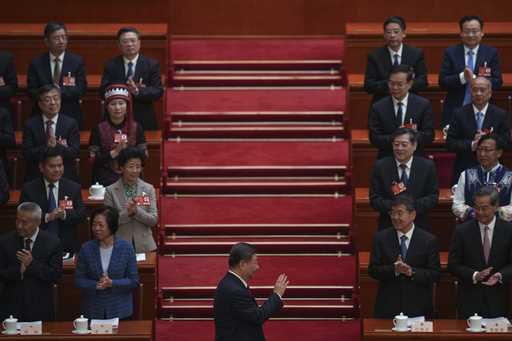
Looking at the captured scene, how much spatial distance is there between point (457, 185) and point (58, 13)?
3740mm

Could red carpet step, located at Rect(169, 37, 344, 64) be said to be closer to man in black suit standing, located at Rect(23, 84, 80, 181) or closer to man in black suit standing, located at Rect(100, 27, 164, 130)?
man in black suit standing, located at Rect(100, 27, 164, 130)

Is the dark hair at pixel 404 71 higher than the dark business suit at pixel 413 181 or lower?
higher

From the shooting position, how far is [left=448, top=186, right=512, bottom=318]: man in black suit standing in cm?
810

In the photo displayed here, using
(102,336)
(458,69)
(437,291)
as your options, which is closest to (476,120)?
(458,69)

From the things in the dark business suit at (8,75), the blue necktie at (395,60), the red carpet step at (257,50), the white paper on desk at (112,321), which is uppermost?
the red carpet step at (257,50)

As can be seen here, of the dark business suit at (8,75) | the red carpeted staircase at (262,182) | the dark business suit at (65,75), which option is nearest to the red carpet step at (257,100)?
the red carpeted staircase at (262,182)

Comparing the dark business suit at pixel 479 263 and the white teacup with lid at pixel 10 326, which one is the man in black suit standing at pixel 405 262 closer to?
the dark business suit at pixel 479 263

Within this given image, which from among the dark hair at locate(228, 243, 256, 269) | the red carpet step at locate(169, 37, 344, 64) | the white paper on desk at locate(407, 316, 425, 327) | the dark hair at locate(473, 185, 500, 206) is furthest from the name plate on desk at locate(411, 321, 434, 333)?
the red carpet step at locate(169, 37, 344, 64)

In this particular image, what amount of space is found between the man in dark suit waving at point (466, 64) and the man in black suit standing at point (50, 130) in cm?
236

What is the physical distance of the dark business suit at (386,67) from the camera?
383 inches

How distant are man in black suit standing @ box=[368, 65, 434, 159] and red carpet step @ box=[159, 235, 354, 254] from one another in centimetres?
65

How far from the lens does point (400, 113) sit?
9.20 m

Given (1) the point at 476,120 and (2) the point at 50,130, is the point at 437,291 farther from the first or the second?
(2) the point at 50,130

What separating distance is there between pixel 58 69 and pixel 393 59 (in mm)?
2147
